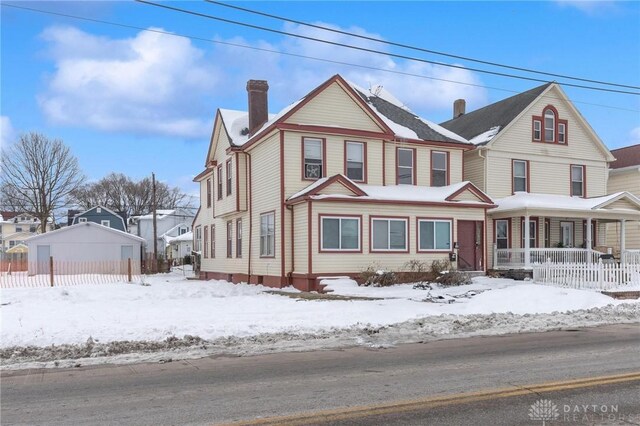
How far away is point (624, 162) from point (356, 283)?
73.0 feet

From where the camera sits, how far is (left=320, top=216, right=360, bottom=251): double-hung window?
21484 mm

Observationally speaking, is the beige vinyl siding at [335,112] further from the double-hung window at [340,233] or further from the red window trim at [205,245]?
the red window trim at [205,245]

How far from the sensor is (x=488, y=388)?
7.29 meters

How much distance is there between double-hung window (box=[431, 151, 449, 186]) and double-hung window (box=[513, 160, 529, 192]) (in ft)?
14.3

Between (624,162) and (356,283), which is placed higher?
(624,162)

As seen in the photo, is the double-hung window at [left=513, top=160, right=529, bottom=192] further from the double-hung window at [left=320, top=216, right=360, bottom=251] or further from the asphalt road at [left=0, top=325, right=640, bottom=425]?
the asphalt road at [left=0, top=325, right=640, bottom=425]

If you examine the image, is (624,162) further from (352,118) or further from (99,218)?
(99,218)

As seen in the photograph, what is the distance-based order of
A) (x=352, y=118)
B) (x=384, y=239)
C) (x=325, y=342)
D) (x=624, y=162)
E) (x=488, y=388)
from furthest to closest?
(x=624, y=162), (x=352, y=118), (x=384, y=239), (x=325, y=342), (x=488, y=388)

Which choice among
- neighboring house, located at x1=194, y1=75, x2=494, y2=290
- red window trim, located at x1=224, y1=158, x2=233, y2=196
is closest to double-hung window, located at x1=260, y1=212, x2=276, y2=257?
neighboring house, located at x1=194, y1=75, x2=494, y2=290

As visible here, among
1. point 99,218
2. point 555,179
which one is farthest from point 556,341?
point 99,218

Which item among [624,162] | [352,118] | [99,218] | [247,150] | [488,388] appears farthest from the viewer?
[99,218]

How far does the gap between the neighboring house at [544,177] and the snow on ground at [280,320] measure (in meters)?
8.42

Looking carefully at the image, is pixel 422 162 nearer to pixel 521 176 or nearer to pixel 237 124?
pixel 521 176

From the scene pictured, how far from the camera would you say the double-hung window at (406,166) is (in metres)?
25.4
